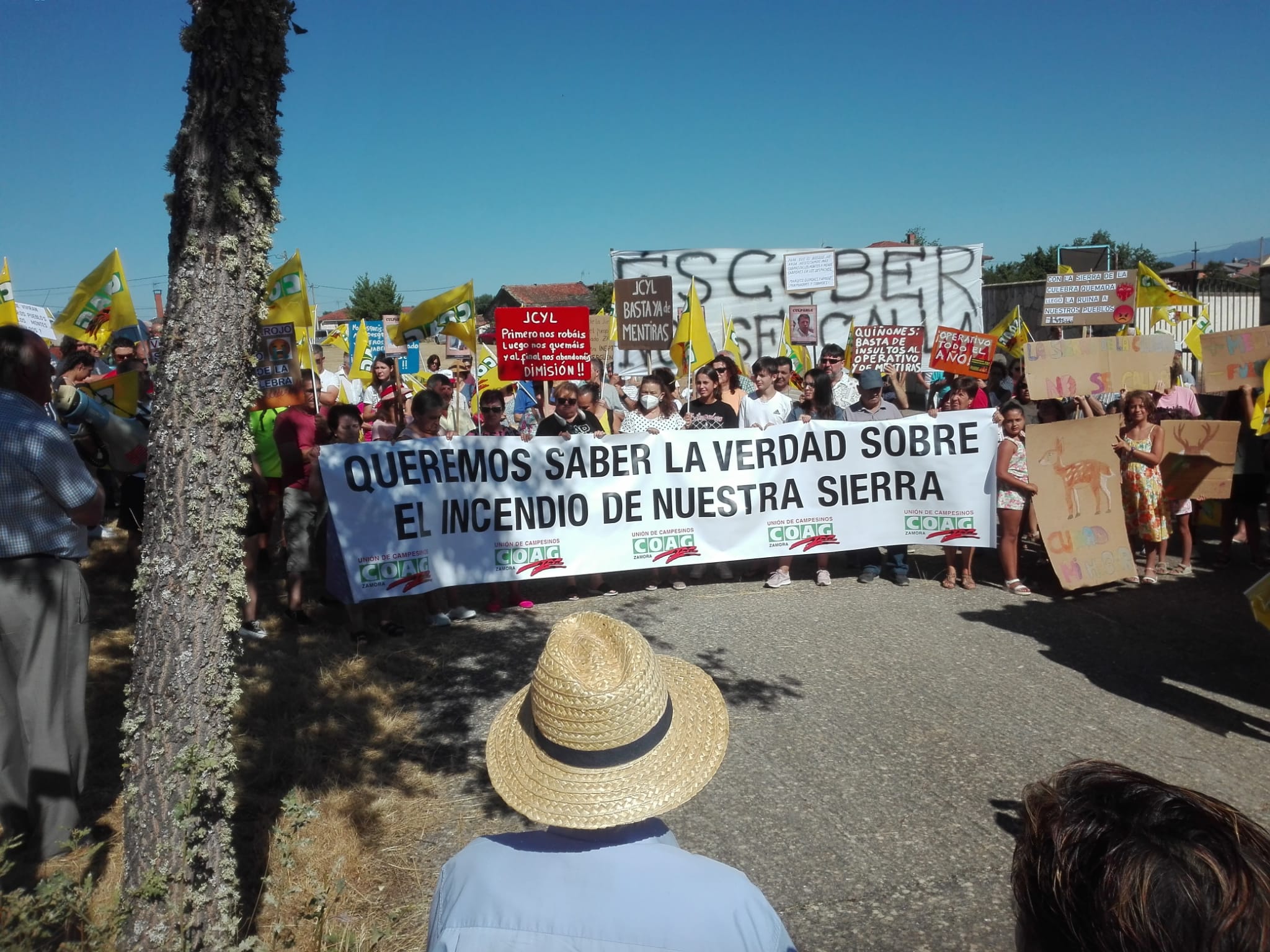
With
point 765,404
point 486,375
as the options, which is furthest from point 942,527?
point 486,375

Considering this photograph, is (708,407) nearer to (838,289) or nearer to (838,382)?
(838,382)

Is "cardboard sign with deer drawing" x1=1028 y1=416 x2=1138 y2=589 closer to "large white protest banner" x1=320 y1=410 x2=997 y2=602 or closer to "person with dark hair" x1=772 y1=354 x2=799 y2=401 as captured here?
"large white protest banner" x1=320 y1=410 x2=997 y2=602

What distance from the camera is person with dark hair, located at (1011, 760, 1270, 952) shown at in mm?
1013

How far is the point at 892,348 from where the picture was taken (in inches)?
404

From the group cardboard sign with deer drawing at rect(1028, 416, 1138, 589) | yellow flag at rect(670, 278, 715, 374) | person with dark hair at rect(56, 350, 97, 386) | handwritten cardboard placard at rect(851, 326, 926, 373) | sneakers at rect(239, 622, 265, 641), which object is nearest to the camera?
sneakers at rect(239, 622, 265, 641)

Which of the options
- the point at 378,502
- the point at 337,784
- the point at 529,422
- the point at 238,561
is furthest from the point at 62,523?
the point at 529,422

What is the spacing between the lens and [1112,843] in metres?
1.11

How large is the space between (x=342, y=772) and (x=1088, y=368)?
6958 mm

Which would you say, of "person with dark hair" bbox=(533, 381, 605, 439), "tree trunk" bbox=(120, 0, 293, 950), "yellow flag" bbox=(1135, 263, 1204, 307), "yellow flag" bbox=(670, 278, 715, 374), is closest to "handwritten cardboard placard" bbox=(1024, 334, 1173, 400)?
"yellow flag" bbox=(670, 278, 715, 374)

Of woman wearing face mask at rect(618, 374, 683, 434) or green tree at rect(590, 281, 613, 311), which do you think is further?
green tree at rect(590, 281, 613, 311)

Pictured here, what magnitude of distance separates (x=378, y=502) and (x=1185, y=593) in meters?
6.73

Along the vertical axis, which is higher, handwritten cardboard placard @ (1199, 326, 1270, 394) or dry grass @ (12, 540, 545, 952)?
handwritten cardboard placard @ (1199, 326, 1270, 394)

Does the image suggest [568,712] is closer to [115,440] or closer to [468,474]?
[115,440]

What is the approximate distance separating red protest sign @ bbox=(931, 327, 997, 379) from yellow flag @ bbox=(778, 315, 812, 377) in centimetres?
411
